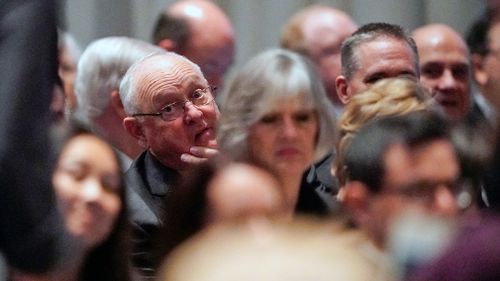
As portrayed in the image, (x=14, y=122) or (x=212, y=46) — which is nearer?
(x=14, y=122)

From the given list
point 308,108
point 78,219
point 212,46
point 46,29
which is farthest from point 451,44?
point 46,29

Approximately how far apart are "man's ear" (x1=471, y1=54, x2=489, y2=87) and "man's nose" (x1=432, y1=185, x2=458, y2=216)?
65.1 inches

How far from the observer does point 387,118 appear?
11.6 feet

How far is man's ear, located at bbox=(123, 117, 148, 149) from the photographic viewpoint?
424 cm

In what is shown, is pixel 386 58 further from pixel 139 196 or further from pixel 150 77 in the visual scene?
pixel 139 196

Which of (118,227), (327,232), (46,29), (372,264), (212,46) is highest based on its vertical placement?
(46,29)

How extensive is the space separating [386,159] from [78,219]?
71 cm

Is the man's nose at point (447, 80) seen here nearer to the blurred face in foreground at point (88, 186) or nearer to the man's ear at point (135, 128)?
the man's ear at point (135, 128)

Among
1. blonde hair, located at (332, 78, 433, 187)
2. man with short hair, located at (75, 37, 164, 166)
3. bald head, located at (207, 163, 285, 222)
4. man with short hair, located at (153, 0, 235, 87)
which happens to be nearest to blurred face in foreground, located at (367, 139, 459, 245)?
blonde hair, located at (332, 78, 433, 187)

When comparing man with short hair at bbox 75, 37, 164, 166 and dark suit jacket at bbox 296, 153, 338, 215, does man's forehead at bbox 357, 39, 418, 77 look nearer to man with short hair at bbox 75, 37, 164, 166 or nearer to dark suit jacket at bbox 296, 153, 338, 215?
dark suit jacket at bbox 296, 153, 338, 215

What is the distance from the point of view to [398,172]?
11.0 feet

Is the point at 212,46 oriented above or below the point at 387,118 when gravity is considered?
below

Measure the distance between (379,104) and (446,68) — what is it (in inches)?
52.1

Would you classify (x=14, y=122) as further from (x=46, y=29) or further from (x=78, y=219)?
(x=78, y=219)
